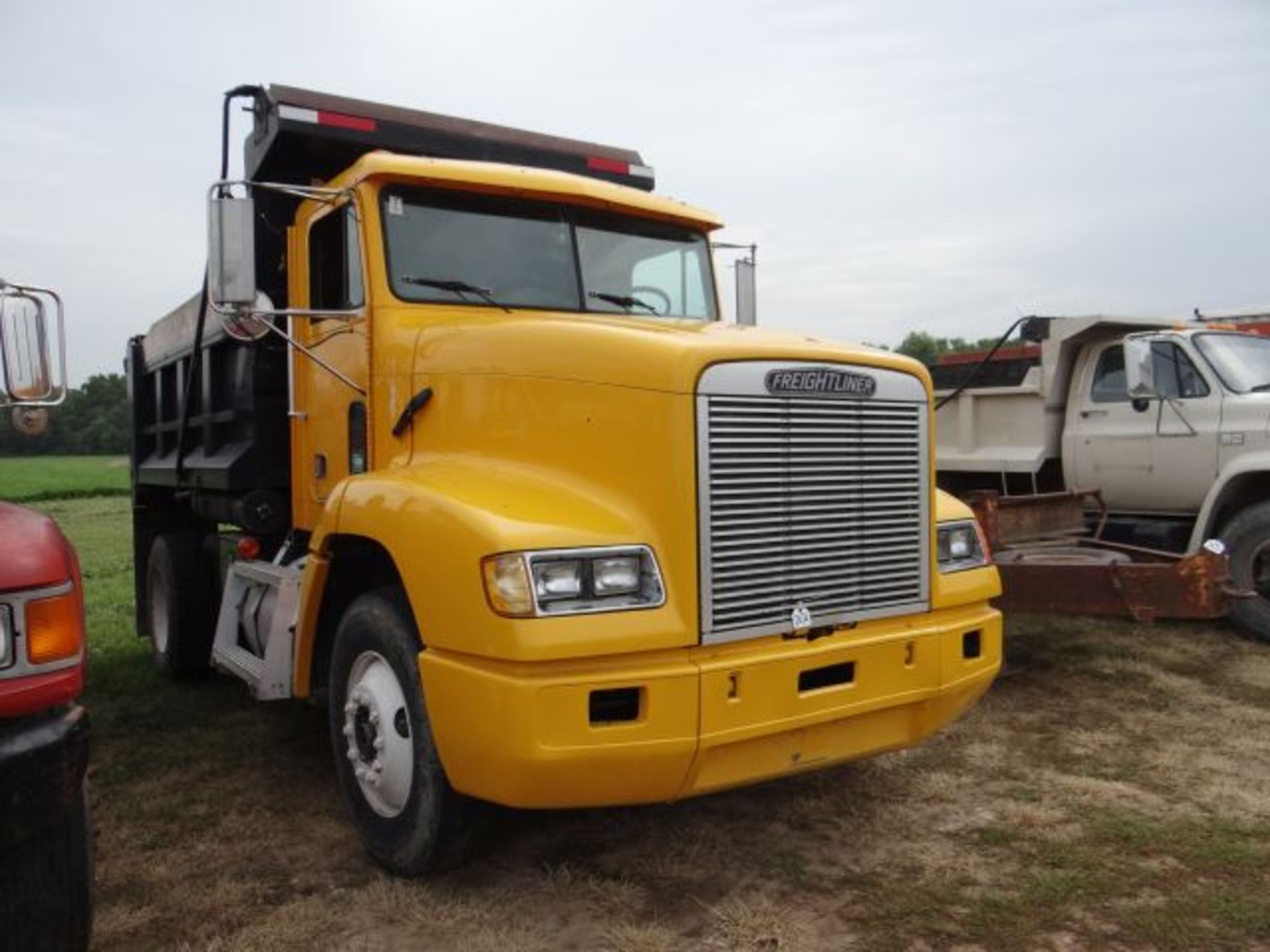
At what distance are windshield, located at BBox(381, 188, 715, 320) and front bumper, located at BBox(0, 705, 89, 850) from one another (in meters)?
2.35

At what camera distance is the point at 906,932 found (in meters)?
3.20

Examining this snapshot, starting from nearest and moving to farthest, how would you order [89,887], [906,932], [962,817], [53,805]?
[53,805] → [89,887] → [906,932] → [962,817]

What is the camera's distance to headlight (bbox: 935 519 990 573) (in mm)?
4070

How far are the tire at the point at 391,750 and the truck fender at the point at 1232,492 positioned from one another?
20.2ft

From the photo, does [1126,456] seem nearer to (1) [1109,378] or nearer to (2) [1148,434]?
(2) [1148,434]

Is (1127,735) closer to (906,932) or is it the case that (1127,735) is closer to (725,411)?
(906,932)

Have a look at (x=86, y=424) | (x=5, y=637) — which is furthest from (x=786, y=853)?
(x=86, y=424)

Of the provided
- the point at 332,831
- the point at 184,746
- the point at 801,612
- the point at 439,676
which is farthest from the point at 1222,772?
the point at 184,746

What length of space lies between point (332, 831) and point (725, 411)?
2.39m

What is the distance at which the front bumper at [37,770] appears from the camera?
230 centimetres

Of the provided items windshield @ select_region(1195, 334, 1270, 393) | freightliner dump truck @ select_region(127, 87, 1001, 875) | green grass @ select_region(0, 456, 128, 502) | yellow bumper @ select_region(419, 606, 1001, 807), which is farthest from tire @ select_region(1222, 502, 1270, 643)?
green grass @ select_region(0, 456, 128, 502)

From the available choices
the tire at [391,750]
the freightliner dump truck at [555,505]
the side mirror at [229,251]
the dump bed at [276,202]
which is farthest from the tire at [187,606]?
the side mirror at [229,251]

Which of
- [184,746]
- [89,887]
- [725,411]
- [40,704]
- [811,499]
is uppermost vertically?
[725,411]

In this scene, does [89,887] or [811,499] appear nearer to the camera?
[89,887]
